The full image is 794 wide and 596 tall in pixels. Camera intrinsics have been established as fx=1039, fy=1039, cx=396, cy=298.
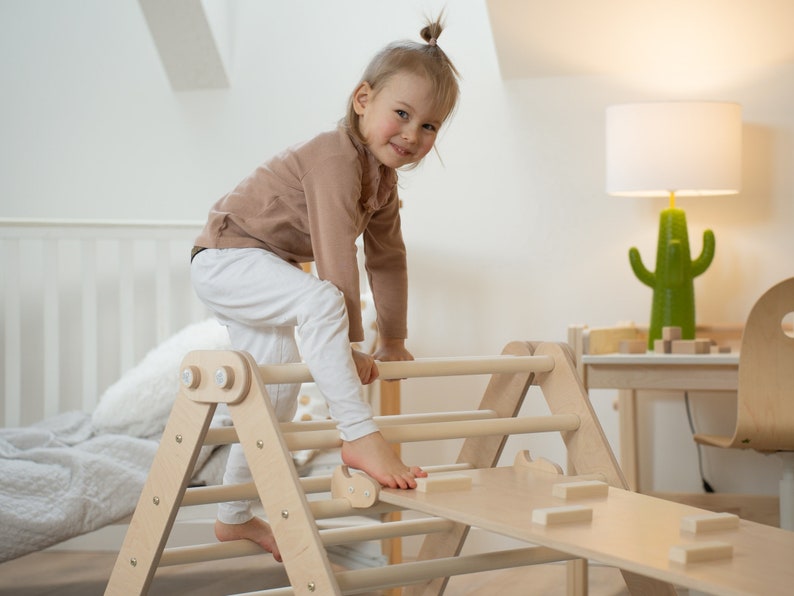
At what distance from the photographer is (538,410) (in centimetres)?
249

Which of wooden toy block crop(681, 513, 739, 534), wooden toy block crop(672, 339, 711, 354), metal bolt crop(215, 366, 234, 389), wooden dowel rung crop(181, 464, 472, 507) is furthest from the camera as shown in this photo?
wooden toy block crop(672, 339, 711, 354)

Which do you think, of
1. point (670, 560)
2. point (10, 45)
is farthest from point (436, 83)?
point (10, 45)

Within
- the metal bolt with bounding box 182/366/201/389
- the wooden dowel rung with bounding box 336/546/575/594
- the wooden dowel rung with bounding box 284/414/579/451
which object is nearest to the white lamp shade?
the wooden dowel rung with bounding box 284/414/579/451

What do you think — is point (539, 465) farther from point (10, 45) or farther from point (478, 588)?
point (10, 45)

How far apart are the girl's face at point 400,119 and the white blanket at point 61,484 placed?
86 centimetres

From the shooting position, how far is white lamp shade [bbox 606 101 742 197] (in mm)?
2143

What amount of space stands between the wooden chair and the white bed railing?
1264mm

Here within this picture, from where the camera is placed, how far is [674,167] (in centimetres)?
214

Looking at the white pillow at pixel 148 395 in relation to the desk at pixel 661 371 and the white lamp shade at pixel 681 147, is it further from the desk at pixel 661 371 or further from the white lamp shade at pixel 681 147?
the white lamp shade at pixel 681 147

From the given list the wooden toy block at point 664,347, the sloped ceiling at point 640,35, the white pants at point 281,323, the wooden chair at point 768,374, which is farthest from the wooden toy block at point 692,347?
the white pants at point 281,323

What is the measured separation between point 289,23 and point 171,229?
610 mm

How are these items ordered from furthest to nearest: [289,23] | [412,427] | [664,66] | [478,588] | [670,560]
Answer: [289,23], [664,66], [478,588], [412,427], [670,560]

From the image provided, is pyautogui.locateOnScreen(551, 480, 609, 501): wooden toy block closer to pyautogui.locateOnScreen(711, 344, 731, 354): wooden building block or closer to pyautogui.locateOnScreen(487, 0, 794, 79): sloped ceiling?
pyautogui.locateOnScreen(711, 344, 731, 354): wooden building block

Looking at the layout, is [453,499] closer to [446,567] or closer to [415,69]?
[446,567]
